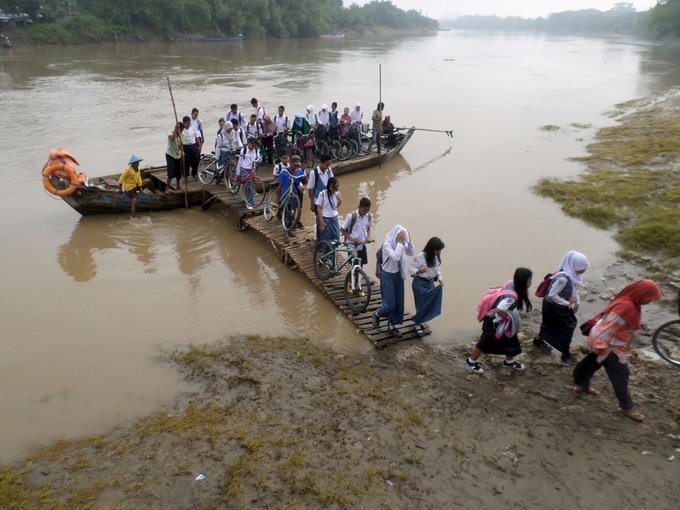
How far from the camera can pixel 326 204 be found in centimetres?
750

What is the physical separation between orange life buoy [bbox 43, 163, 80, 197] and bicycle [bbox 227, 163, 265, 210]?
2.88 metres

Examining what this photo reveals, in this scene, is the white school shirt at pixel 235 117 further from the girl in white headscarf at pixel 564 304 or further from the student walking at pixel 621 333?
the student walking at pixel 621 333

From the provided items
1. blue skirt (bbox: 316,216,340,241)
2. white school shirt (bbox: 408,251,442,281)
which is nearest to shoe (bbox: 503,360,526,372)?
white school shirt (bbox: 408,251,442,281)

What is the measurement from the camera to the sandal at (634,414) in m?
4.88

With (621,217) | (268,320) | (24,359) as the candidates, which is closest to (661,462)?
(268,320)

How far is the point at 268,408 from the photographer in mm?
5148

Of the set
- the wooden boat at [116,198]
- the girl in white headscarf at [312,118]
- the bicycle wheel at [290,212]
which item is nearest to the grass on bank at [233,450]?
the bicycle wheel at [290,212]

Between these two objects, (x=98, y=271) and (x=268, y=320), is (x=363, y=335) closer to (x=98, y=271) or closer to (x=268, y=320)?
(x=268, y=320)

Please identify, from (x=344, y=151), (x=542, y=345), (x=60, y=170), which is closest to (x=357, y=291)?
(x=542, y=345)

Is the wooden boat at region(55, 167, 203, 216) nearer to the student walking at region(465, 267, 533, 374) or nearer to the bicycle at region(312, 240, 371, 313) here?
the bicycle at region(312, 240, 371, 313)

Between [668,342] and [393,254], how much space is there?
3475mm

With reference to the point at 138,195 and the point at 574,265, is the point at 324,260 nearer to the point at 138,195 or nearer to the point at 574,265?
the point at 574,265

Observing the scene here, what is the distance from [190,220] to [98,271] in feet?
8.10

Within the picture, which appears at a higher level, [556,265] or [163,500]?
[163,500]
